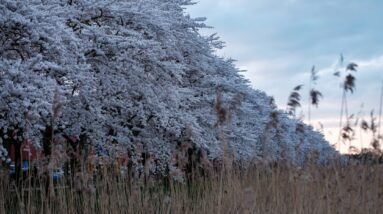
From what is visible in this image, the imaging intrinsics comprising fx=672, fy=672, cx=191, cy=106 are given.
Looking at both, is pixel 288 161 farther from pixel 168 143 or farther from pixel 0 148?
pixel 168 143

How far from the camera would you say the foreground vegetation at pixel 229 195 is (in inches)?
336

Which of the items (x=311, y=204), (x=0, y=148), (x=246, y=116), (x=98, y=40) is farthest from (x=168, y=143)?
(x=311, y=204)

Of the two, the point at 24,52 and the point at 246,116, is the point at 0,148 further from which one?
the point at 246,116

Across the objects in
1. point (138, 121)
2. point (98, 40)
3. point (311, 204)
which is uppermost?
point (98, 40)

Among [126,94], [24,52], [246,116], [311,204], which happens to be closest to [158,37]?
[126,94]

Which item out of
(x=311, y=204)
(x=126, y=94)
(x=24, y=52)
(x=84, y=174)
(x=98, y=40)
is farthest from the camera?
(x=126, y=94)

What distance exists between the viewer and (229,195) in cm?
868

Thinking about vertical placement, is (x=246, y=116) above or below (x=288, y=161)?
above

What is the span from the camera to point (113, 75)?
51.2ft

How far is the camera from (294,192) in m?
9.67

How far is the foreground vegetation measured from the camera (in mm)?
8547

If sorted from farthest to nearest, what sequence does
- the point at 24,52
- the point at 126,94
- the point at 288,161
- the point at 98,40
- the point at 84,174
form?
the point at 126,94, the point at 98,40, the point at 24,52, the point at 288,161, the point at 84,174

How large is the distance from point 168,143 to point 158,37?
2.97m

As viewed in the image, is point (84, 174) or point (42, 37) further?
point (42, 37)
